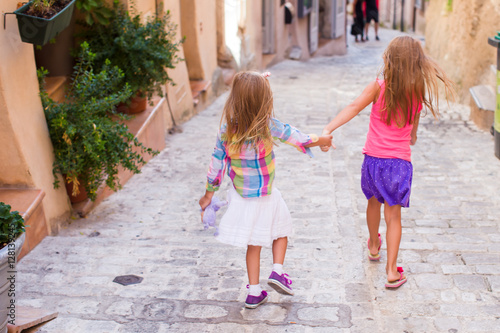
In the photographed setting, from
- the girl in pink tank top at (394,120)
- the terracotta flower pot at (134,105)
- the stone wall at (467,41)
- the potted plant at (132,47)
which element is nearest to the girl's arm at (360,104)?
the girl in pink tank top at (394,120)

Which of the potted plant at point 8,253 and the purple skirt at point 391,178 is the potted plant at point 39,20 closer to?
the potted plant at point 8,253

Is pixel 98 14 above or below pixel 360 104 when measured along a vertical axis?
above

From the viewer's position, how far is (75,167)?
4586mm

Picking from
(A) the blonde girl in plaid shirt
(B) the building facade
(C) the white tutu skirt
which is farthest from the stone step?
(C) the white tutu skirt

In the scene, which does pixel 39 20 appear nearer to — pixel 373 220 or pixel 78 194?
pixel 78 194

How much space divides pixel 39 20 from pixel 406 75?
237 cm

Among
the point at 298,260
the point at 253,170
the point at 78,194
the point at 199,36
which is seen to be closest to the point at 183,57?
the point at 199,36

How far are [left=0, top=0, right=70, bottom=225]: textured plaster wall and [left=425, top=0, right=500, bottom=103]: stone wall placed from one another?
18.4 ft

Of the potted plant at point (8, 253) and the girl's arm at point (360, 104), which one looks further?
the girl's arm at point (360, 104)

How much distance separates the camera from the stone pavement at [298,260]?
326 centimetres

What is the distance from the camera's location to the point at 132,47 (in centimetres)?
600

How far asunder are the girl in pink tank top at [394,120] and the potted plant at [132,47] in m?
3.06

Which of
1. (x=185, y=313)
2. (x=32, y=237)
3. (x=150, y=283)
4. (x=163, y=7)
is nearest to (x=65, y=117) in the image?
(x=32, y=237)

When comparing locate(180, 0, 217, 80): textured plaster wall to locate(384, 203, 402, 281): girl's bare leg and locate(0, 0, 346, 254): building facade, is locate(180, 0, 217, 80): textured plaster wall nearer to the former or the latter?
locate(0, 0, 346, 254): building facade
